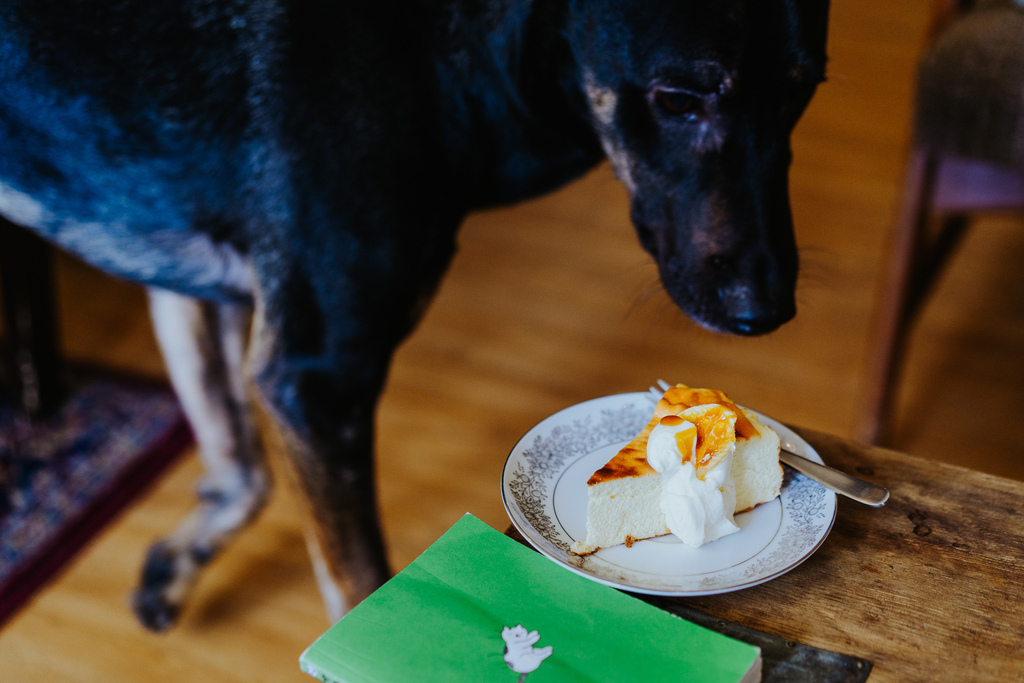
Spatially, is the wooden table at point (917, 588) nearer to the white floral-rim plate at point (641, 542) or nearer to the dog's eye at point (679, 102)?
the white floral-rim plate at point (641, 542)

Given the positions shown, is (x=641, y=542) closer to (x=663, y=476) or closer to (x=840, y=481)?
(x=663, y=476)

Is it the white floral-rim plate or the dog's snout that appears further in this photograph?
the dog's snout

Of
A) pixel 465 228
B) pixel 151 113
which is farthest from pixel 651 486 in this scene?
pixel 465 228

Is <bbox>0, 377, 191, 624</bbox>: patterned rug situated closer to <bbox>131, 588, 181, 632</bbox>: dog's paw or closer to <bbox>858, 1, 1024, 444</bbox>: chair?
<bbox>131, 588, 181, 632</bbox>: dog's paw

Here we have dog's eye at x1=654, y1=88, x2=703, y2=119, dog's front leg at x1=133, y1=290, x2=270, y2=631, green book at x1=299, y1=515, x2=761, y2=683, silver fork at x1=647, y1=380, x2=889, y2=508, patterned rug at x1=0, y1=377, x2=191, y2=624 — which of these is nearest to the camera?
green book at x1=299, y1=515, x2=761, y2=683

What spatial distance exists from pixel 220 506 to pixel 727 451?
1.02 meters

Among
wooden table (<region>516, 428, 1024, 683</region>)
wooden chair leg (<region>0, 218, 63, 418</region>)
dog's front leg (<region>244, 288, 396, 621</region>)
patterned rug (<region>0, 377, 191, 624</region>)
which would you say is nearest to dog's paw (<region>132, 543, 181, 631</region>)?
patterned rug (<region>0, 377, 191, 624</region>)

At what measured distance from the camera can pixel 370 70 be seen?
0.82 metres

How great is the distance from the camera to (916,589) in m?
0.56

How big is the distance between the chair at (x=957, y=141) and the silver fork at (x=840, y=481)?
86 centimetres

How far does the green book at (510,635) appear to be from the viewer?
0.48m

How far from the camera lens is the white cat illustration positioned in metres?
0.48

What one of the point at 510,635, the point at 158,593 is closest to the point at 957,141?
the point at 510,635

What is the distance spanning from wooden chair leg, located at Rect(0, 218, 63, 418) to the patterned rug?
5 centimetres
